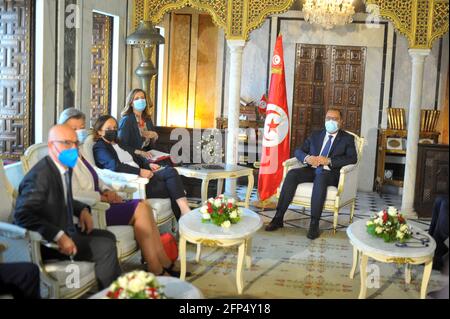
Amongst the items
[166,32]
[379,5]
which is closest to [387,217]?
[379,5]

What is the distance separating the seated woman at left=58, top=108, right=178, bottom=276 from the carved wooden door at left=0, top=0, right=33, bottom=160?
73.3 inches

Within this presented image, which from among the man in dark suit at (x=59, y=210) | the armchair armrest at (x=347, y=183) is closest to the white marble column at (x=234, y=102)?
the armchair armrest at (x=347, y=183)

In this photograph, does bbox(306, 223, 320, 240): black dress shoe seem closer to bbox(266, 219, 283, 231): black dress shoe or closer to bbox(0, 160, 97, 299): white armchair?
bbox(266, 219, 283, 231): black dress shoe

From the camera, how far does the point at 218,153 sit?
807 centimetres

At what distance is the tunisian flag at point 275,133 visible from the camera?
8062mm

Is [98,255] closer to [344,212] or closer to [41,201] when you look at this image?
[41,201]

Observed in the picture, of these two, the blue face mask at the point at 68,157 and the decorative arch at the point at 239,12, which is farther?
the decorative arch at the point at 239,12

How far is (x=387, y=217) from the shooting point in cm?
494

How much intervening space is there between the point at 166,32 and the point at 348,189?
4.59 metres

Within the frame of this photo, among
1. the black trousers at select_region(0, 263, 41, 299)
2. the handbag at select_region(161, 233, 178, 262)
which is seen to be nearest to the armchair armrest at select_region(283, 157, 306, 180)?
the handbag at select_region(161, 233, 178, 262)

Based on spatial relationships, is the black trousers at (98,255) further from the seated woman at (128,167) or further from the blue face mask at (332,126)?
the blue face mask at (332,126)

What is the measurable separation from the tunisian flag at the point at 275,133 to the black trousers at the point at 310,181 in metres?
1.12

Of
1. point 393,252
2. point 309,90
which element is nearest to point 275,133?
point 309,90

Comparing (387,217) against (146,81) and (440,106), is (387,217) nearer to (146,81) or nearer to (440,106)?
(146,81)
